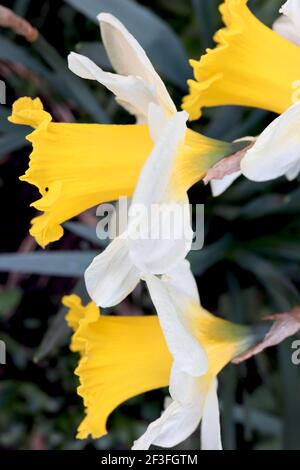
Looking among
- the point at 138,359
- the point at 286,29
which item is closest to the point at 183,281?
the point at 138,359

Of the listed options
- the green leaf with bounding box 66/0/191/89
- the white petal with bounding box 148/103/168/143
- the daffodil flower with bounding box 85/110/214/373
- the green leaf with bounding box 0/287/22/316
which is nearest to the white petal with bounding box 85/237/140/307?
the daffodil flower with bounding box 85/110/214/373

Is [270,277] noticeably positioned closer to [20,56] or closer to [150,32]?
[150,32]

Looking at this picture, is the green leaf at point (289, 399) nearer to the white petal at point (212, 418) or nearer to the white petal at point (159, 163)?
the white petal at point (212, 418)

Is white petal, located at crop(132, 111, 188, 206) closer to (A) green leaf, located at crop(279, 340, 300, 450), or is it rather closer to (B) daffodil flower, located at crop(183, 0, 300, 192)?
(B) daffodil flower, located at crop(183, 0, 300, 192)

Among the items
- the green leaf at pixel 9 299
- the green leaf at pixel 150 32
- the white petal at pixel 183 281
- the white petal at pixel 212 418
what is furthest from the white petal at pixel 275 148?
the green leaf at pixel 9 299

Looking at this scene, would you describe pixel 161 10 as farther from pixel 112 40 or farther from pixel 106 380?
pixel 106 380

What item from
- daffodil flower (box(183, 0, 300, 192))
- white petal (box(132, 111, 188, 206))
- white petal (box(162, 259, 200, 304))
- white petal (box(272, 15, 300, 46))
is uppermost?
white petal (box(272, 15, 300, 46))
